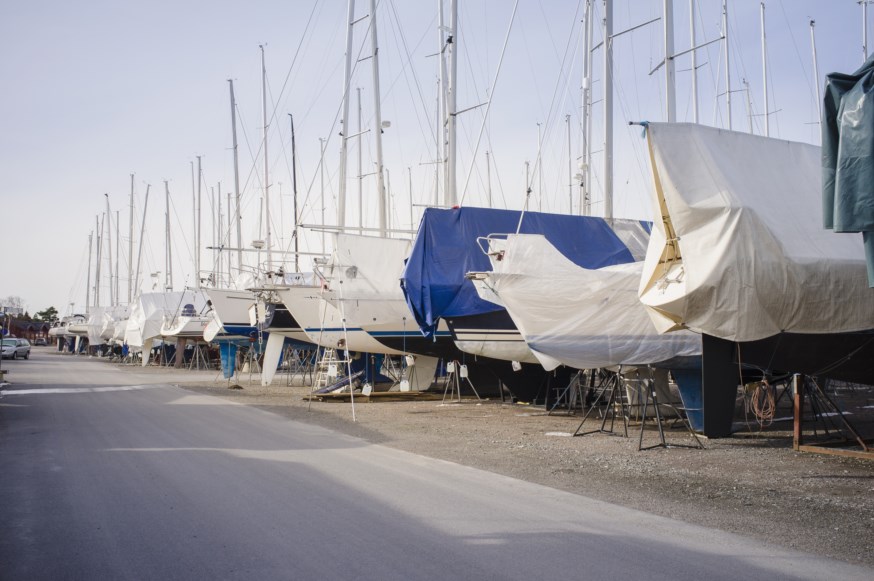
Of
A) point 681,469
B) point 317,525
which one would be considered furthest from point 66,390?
point 317,525

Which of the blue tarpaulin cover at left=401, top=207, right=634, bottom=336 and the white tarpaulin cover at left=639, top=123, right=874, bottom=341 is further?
the blue tarpaulin cover at left=401, top=207, right=634, bottom=336

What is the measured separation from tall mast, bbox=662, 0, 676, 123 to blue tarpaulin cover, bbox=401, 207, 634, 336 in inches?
140

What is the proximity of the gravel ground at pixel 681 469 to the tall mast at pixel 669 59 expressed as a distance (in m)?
8.08

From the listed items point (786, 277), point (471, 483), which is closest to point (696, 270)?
point (786, 277)

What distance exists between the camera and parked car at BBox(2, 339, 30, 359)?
55844 millimetres

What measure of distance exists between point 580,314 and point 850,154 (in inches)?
358

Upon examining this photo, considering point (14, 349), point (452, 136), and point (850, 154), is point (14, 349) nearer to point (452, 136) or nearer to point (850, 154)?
point (452, 136)

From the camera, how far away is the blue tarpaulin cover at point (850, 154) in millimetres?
6852

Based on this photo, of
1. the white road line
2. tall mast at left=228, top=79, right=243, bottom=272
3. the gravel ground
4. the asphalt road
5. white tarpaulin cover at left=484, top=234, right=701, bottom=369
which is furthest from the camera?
tall mast at left=228, top=79, right=243, bottom=272

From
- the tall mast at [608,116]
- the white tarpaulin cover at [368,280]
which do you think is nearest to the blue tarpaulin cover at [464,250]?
the tall mast at [608,116]

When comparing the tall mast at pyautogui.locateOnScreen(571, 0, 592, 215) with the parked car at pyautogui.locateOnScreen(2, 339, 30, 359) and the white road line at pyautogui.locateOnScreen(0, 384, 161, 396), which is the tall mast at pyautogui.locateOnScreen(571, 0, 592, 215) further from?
the parked car at pyautogui.locateOnScreen(2, 339, 30, 359)

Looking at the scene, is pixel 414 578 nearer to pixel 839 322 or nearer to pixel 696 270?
pixel 696 270

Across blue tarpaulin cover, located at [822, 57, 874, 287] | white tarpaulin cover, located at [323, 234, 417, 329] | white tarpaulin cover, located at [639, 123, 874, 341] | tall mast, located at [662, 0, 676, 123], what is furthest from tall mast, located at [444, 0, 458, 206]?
blue tarpaulin cover, located at [822, 57, 874, 287]

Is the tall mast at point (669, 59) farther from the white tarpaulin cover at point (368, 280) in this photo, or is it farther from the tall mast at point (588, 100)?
the white tarpaulin cover at point (368, 280)
